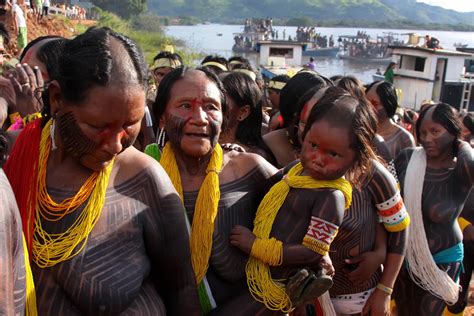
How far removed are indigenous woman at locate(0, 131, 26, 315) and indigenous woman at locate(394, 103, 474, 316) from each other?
2.61 metres

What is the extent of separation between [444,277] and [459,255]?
0.24 m

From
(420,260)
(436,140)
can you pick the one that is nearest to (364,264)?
(420,260)

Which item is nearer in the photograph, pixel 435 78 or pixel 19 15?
pixel 19 15

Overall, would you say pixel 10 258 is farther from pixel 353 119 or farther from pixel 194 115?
pixel 353 119

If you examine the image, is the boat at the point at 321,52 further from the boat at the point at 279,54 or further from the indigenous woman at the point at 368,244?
the indigenous woman at the point at 368,244

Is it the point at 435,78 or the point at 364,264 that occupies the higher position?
the point at 364,264

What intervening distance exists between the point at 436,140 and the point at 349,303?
4.67 feet

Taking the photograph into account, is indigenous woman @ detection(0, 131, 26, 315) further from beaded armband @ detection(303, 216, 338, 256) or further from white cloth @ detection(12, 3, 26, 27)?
white cloth @ detection(12, 3, 26, 27)

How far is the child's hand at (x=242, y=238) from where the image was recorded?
2.12m

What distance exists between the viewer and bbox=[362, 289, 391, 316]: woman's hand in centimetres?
261

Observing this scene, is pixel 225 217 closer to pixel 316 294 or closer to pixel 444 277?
pixel 316 294

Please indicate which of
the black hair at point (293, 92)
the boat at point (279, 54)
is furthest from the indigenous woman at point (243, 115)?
the boat at point (279, 54)

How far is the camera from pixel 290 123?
3504mm

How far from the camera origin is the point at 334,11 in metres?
154
